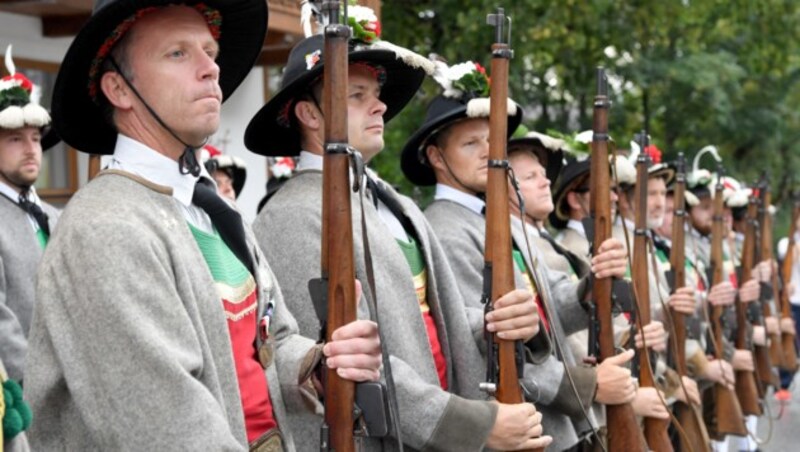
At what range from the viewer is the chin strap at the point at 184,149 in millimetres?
2900

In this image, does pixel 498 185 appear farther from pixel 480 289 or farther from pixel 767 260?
pixel 767 260

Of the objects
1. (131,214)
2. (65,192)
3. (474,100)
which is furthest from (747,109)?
(131,214)

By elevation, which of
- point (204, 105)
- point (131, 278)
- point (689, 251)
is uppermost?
point (204, 105)

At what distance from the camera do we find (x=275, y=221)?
374cm

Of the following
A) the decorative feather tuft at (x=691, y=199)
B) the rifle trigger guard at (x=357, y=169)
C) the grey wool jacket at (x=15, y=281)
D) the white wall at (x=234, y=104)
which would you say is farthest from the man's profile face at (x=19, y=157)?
the decorative feather tuft at (x=691, y=199)

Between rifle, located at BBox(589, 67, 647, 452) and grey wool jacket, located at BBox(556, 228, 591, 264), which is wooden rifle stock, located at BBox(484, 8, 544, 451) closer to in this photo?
rifle, located at BBox(589, 67, 647, 452)

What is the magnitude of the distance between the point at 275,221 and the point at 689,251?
22.9 feet

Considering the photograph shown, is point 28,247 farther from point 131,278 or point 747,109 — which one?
point 747,109

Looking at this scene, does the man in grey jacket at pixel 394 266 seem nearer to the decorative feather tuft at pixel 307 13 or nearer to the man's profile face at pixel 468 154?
the decorative feather tuft at pixel 307 13

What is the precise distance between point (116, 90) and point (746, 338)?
7893 millimetres

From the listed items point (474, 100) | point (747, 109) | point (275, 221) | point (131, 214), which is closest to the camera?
point (131, 214)

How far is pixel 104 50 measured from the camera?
2.92 m

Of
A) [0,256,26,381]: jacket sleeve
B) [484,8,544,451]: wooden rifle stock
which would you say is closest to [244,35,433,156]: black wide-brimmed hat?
[484,8,544,451]: wooden rifle stock

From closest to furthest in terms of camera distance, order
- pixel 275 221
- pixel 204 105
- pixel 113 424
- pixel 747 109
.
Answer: pixel 113 424, pixel 204 105, pixel 275 221, pixel 747 109
